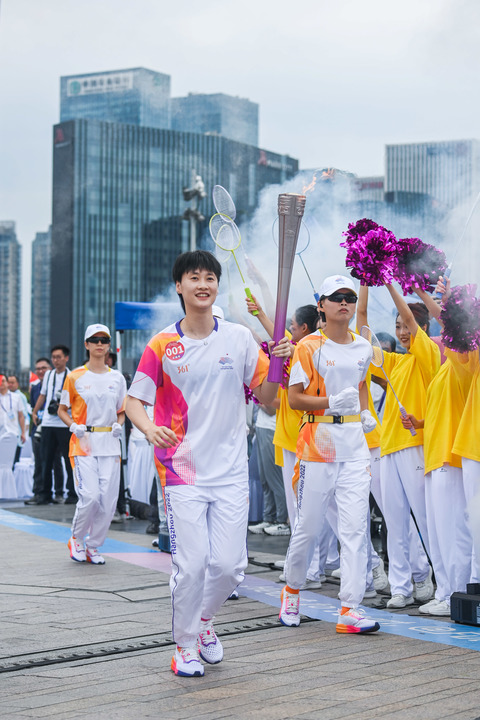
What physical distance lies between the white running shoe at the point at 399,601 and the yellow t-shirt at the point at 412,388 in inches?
37.3

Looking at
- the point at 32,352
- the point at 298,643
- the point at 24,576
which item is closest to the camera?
the point at 298,643

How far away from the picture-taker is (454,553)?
6.20m

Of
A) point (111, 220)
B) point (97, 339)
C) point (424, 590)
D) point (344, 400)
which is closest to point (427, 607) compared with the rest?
point (424, 590)

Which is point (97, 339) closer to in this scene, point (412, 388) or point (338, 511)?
point (412, 388)

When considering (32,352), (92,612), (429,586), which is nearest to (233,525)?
(92,612)

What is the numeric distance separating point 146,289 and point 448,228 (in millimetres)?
104828

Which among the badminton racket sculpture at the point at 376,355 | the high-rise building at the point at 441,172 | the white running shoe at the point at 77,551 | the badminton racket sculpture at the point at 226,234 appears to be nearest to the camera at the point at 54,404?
the white running shoe at the point at 77,551

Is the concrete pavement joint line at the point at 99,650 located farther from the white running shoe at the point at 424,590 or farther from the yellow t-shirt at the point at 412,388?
the yellow t-shirt at the point at 412,388

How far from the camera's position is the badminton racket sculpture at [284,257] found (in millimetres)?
4867

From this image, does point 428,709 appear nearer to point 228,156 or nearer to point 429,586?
point 429,586

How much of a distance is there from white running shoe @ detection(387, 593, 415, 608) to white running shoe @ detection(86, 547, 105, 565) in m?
2.90

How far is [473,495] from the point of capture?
5.92 metres

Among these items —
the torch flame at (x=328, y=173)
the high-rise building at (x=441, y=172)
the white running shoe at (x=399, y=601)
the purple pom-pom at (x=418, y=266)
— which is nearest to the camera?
the purple pom-pom at (x=418, y=266)

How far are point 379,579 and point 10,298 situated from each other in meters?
192
